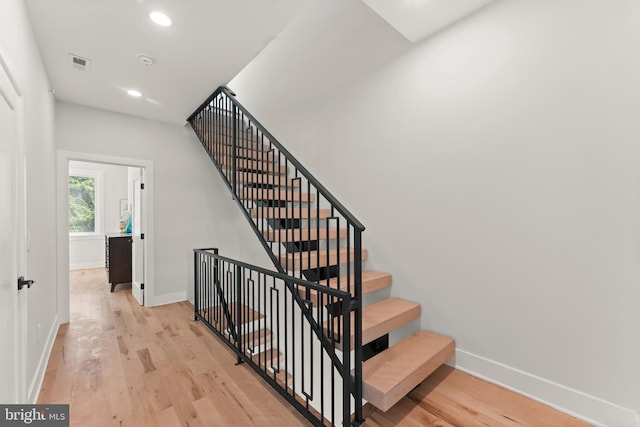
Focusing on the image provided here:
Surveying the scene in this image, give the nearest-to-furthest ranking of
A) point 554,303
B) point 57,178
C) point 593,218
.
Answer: point 593,218 < point 554,303 < point 57,178

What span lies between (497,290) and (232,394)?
6.55 feet

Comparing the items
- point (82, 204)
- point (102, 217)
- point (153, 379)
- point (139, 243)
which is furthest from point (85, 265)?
point (153, 379)

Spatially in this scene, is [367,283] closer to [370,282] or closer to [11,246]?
[370,282]

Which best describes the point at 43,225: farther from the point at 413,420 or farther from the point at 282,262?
the point at 413,420

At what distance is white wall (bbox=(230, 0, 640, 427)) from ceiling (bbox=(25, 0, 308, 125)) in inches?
47.2

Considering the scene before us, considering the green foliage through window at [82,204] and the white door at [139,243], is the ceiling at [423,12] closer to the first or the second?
the white door at [139,243]

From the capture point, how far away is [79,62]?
259 cm

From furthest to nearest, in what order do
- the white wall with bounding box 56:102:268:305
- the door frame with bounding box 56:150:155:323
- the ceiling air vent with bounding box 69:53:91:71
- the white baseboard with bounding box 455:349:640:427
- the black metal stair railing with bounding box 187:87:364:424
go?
the white wall with bounding box 56:102:268:305 < the door frame with bounding box 56:150:155:323 < the ceiling air vent with bounding box 69:53:91:71 < the black metal stair railing with bounding box 187:87:364:424 < the white baseboard with bounding box 455:349:640:427

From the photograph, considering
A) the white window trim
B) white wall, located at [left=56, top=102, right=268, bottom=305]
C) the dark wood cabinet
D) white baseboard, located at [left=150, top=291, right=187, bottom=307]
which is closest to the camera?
white wall, located at [left=56, top=102, right=268, bottom=305]

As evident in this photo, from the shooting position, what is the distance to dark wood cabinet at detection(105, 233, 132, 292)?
4.83 meters

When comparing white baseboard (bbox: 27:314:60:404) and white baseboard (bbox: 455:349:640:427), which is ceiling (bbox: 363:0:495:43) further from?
white baseboard (bbox: 27:314:60:404)

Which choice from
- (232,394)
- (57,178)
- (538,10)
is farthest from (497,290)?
(57,178)

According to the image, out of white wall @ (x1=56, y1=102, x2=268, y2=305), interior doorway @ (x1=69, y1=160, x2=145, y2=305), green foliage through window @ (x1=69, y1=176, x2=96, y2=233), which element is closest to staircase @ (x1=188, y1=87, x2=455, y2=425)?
white wall @ (x1=56, y1=102, x2=268, y2=305)

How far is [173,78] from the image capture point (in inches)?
114
